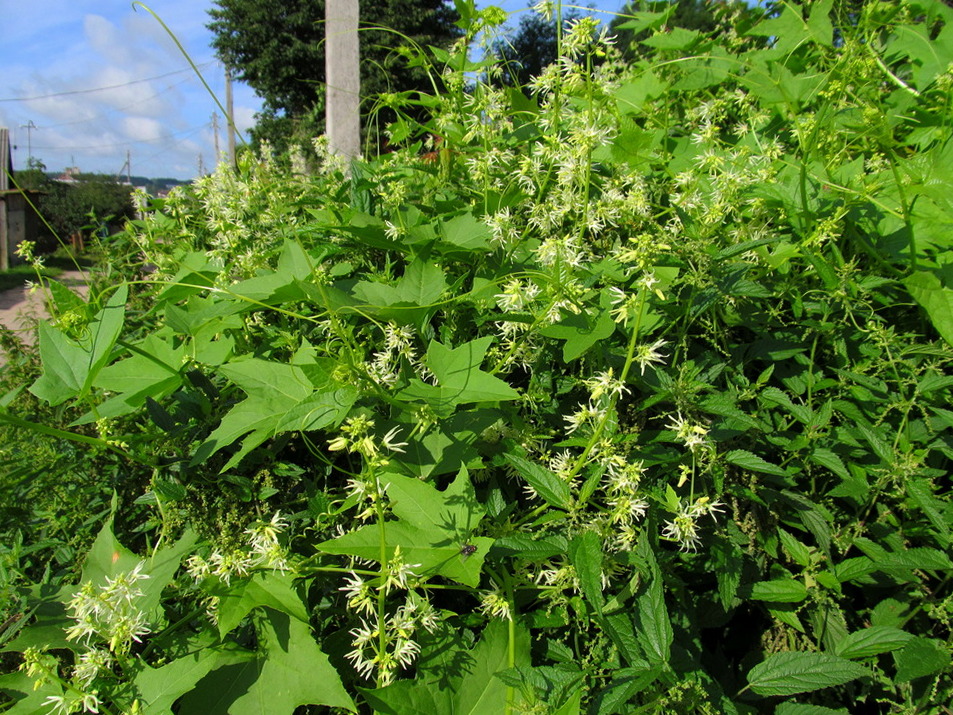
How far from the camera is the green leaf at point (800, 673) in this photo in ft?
2.78

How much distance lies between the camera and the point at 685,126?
1.74m

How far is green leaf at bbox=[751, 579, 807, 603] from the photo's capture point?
3.17 ft

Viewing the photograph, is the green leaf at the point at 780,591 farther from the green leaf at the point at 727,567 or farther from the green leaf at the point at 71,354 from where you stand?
the green leaf at the point at 71,354

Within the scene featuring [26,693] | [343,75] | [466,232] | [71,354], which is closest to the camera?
[26,693]

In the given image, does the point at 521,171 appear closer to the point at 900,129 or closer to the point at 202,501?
the point at 202,501

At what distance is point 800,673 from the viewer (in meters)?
0.88

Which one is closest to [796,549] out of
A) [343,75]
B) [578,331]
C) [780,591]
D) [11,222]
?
[780,591]

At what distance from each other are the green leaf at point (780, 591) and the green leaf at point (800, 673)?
9cm

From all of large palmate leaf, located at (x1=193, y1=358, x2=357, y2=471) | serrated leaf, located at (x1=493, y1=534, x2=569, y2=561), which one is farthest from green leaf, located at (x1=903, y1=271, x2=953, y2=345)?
large palmate leaf, located at (x1=193, y1=358, x2=357, y2=471)

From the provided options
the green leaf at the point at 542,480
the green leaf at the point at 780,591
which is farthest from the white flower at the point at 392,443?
the green leaf at the point at 780,591

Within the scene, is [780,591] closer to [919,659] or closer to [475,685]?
[919,659]

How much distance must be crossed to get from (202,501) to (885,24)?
1.94 meters

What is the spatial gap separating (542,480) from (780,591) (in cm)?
48

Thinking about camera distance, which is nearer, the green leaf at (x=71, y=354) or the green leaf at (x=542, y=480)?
the green leaf at (x=542, y=480)
